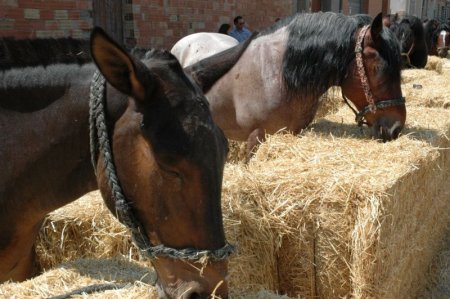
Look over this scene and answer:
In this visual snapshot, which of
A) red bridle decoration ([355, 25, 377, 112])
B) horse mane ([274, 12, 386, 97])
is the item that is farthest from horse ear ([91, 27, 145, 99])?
red bridle decoration ([355, 25, 377, 112])

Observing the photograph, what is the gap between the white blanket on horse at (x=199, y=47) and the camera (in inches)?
240

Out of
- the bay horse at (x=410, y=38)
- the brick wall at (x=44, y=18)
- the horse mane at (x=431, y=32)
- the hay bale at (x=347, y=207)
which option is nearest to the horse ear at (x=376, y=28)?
the hay bale at (x=347, y=207)

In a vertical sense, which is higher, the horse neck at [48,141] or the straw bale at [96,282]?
the horse neck at [48,141]

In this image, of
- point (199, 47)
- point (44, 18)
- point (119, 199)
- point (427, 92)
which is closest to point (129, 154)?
point (119, 199)

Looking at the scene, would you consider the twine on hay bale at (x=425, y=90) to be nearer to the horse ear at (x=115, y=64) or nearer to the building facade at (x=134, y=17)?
the building facade at (x=134, y=17)

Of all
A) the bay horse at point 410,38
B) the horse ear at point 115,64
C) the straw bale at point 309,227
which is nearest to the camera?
the horse ear at point 115,64

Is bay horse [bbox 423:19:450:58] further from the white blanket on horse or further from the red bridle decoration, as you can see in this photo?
the red bridle decoration

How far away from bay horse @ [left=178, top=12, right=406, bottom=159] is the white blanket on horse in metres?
2.10

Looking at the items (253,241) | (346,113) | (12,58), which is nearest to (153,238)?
(12,58)

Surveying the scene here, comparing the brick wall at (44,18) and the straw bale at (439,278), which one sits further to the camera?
the brick wall at (44,18)

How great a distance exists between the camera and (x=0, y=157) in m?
1.79

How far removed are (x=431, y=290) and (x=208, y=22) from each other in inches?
286

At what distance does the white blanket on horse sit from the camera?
609 centimetres

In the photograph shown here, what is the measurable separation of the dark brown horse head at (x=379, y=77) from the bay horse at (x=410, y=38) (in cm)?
575
